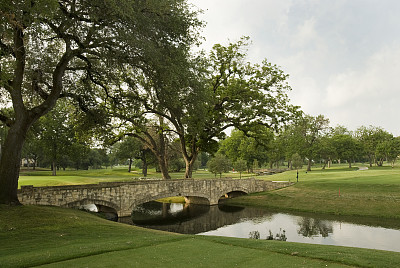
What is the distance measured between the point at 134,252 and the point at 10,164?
10.4 meters

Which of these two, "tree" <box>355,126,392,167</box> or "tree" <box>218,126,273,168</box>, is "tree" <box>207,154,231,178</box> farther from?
"tree" <box>355,126,392,167</box>

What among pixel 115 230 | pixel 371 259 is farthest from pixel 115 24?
pixel 371 259

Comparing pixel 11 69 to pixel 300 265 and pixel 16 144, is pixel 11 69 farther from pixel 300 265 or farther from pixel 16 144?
pixel 300 265

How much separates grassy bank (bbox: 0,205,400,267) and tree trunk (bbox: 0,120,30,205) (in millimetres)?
1222

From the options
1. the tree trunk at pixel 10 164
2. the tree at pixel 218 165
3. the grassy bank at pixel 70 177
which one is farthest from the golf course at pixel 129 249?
the tree at pixel 218 165

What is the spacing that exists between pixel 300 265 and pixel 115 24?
14554 mm

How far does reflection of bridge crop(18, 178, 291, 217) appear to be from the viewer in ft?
68.6

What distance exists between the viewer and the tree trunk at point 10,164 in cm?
1608

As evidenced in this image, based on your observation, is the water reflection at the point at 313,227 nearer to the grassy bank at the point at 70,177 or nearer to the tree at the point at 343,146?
the grassy bank at the point at 70,177

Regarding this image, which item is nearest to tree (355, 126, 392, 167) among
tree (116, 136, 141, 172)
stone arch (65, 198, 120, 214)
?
tree (116, 136, 141, 172)

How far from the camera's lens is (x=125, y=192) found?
27062 mm

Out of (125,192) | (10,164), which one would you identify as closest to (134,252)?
(10,164)

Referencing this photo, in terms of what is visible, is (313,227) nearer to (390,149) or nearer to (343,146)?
(343,146)

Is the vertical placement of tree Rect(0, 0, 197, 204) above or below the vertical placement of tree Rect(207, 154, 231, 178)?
above
